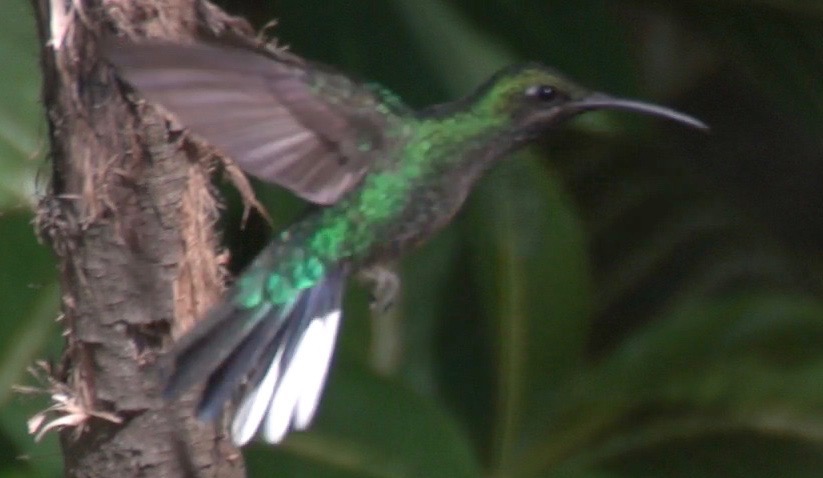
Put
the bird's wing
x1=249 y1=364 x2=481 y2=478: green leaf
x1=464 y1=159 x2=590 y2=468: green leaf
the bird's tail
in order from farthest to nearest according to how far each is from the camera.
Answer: x1=464 y1=159 x2=590 y2=468: green leaf → x1=249 y1=364 x2=481 y2=478: green leaf → the bird's tail → the bird's wing

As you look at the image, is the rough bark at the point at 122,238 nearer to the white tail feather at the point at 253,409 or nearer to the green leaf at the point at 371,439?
the white tail feather at the point at 253,409

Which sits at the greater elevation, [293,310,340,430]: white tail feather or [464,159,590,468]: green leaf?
[293,310,340,430]: white tail feather

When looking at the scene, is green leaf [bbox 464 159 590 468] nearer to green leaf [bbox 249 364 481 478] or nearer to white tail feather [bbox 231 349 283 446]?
green leaf [bbox 249 364 481 478]

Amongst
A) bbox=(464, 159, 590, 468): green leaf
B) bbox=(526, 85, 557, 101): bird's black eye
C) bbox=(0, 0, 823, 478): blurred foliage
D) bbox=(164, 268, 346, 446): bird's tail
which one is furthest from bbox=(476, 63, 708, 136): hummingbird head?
bbox=(464, 159, 590, 468): green leaf

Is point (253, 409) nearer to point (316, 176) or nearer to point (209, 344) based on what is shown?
point (209, 344)

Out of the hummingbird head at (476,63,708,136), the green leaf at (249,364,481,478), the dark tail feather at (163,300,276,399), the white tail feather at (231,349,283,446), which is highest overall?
the hummingbird head at (476,63,708,136)

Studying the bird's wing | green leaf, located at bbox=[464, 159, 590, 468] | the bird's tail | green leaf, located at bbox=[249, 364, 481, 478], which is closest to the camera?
the bird's wing

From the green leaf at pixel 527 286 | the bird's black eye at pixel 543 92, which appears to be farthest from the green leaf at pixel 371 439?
the bird's black eye at pixel 543 92

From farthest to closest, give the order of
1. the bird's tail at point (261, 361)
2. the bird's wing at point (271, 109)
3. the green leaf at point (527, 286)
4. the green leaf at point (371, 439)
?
the green leaf at point (527, 286) → the green leaf at point (371, 439) → the bird's tail at point (261, 361) → the bird's wing at point (271, 109)
